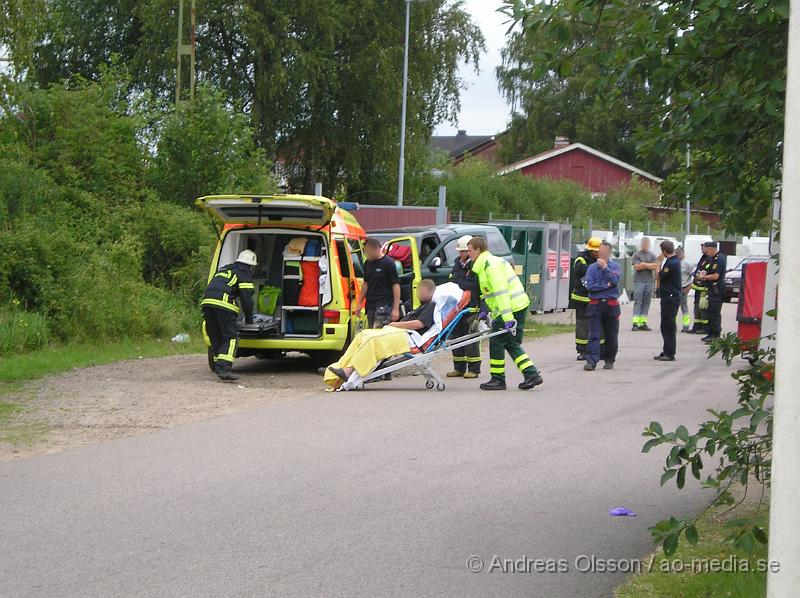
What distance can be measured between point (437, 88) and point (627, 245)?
28.8ft

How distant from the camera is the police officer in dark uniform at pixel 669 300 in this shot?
1720 centimetres

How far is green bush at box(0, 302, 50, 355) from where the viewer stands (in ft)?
50.6

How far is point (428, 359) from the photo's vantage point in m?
13.1

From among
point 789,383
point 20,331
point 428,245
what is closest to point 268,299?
point 20,331

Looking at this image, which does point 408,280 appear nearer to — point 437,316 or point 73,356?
point 437,316

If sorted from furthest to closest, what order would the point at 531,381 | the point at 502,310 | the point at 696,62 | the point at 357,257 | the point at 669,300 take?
1. the point at 669,300
2. the point at 357,257
3. the point at 531,381
4. the point at 502,310
5. the point at 696,62

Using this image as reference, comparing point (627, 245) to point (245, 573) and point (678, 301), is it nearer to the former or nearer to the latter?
point (678, 301)

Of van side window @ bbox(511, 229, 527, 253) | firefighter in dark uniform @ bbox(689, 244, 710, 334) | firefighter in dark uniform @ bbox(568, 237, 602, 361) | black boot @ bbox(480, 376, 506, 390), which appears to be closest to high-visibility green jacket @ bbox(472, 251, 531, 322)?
black boot @ bbox(480, 376, 506, 390)

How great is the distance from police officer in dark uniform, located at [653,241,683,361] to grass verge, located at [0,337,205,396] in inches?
272

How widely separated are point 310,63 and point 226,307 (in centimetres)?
2157

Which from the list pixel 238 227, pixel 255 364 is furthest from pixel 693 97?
pixel 255 364

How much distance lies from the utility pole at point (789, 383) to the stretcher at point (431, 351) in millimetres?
9281

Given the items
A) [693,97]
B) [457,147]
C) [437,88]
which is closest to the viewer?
[693,97]

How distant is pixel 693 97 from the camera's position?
6.23 meters
